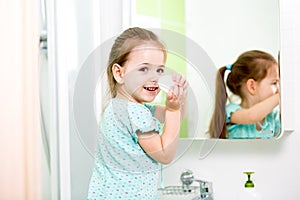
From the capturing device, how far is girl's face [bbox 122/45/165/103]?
0.95 m

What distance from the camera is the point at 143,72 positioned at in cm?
95

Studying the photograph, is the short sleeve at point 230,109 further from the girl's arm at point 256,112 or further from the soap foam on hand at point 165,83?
the soap foam on hand at point 165,83

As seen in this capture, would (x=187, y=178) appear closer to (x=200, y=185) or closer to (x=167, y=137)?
(x=200, y=185)

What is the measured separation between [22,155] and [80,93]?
22 centimetres

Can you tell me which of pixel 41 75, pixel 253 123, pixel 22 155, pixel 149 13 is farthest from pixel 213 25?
pixel 22 155

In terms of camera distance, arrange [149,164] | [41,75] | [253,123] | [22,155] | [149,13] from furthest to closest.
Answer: [149,13] → [253,123] → [41,75] → [22,155] → [149,164]

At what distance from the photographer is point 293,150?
52.2 inches

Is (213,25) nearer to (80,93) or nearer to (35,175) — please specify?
(80,93)

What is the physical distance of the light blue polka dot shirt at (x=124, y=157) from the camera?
1003 millimetres

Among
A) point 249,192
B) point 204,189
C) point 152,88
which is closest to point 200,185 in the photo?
point 204,189

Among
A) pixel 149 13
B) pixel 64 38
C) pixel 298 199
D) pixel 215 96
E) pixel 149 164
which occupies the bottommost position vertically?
pixel 298 199

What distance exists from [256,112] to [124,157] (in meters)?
0.51

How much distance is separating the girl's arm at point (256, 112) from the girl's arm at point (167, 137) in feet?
1.26

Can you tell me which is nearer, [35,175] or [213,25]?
[35,175]
